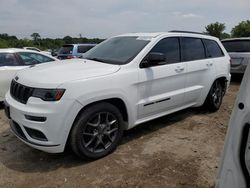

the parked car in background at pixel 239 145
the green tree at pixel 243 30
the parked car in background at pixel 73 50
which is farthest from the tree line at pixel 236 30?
the parked car in background at pixel 239 145

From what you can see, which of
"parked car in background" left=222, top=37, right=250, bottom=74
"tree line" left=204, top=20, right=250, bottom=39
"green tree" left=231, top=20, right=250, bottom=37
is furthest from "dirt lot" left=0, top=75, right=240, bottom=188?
"green tree" left=231, top=20, right=250, bottom=37

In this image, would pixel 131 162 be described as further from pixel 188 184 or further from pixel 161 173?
pixel 188 184

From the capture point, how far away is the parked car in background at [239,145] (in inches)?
58.6

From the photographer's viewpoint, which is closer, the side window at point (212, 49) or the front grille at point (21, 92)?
the front grille at point (21, 92)

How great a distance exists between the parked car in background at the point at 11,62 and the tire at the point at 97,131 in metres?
3.53

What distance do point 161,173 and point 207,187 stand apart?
572mm

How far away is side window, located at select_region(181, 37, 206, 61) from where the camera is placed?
487cm

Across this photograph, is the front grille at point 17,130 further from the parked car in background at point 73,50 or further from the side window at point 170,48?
the parked car in background at point 73,50

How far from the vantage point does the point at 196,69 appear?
496cm

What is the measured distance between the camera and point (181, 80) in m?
4.63

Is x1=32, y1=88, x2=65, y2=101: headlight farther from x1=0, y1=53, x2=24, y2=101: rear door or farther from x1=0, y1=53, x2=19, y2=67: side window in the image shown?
x1=0, y1=53, x2=19, y2=67: side window

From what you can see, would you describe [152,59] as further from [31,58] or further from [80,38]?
[80,38]

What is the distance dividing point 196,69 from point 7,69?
4.27 meters

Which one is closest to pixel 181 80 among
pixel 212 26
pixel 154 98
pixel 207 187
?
pixel 154 98
